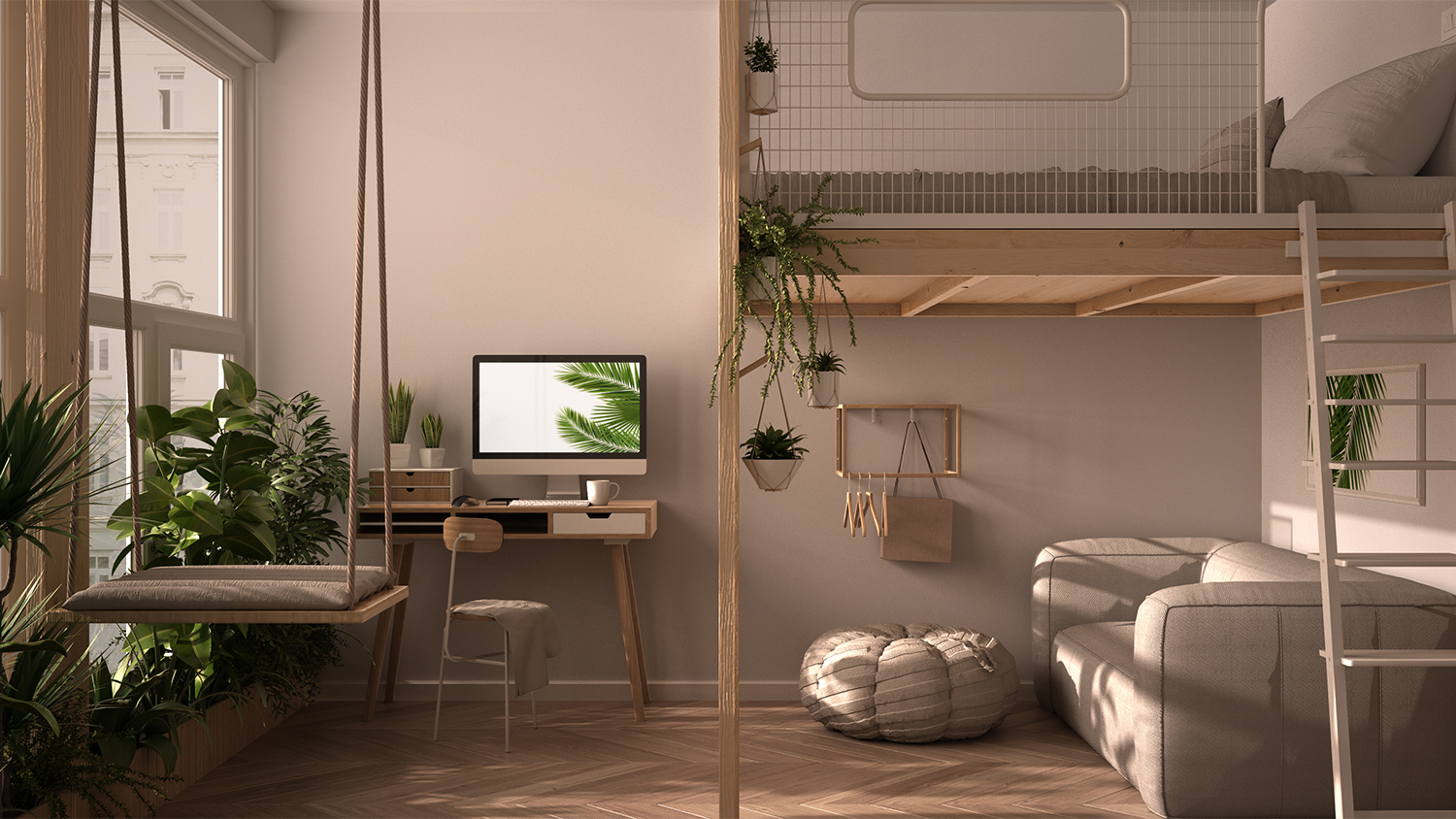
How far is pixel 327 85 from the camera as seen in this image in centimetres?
452

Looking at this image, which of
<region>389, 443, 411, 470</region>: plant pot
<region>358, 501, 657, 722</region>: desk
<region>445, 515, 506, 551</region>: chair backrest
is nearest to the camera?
<region>445, 515, 506, 551</region>: chair backrest

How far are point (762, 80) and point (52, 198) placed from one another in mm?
2209

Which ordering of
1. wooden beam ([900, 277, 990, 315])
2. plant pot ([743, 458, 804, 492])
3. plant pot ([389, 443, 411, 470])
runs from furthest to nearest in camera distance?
plant pot ([389, 443, 411, 470]) → wooden beam ([900, 277, 990, 315]) → plant pot ([743, 458, 804, 492])

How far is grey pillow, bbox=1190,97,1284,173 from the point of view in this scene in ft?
10.9

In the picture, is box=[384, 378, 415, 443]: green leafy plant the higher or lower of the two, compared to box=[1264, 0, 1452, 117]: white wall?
lower

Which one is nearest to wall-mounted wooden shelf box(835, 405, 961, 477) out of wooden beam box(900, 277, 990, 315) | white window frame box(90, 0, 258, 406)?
wooden beam box(900, 277, 990, 315)

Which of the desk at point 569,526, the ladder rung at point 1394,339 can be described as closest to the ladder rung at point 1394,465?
the ladder rung at point 1394,339

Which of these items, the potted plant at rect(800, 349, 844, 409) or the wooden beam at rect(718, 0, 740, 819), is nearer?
the wooden beam at rect(718, 0, 740, 819)

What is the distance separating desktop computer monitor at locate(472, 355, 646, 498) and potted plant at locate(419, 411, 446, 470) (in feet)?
0.54

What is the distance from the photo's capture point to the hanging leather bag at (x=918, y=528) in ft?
14.5

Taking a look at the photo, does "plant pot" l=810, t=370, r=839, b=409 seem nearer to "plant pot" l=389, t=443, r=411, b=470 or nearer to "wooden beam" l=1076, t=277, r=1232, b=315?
"wooden beam" l=1076, t=277, r=1232, b=315

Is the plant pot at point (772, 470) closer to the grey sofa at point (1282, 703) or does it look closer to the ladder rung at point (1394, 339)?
the grey sofa at point (1282, 703)

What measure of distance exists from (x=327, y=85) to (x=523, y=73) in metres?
0.95

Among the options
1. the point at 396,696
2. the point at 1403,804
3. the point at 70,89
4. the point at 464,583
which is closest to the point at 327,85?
the point at 70,89
